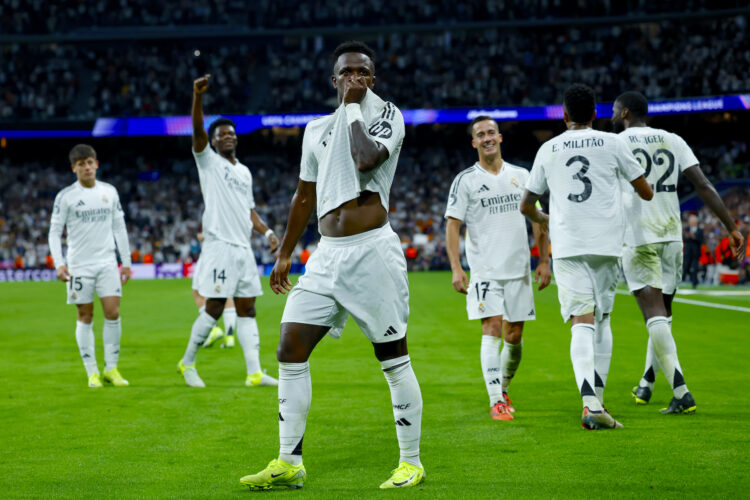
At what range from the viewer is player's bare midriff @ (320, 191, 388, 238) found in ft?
13.8

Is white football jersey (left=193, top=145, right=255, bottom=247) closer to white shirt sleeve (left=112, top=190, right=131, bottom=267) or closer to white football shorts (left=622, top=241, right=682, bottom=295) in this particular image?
white shirt sleeve (left=112, top=190, right=131, bottom=267)

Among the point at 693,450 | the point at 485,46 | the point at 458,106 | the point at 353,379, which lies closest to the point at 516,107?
the point at 458,106

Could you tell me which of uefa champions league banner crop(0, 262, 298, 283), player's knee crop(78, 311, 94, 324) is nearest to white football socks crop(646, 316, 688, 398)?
player's knee crop(78, 311, 94, 324)

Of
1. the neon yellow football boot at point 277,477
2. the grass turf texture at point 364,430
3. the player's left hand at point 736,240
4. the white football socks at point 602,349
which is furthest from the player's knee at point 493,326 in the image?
the neon yellow football boot at point 277,477

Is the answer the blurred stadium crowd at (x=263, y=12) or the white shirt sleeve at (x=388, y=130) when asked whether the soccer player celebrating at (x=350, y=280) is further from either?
the blurred stadium crowd at (x=263, y=12)

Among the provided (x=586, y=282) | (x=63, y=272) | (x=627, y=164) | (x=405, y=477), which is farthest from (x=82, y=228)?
(x=627, y=164)

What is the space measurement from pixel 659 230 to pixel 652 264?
275 millimetres

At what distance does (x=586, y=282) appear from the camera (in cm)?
563

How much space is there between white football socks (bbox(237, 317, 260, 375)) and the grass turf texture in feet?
1.21

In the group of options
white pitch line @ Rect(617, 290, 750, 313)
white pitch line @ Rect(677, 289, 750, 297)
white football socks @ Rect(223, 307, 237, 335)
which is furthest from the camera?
white pitch line @ Rect(677, 289, 750, 297)

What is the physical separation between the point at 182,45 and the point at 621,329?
3644cm

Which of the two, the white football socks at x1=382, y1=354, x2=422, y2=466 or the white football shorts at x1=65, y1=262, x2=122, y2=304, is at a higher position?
the white football shorts at x1=65, y1=262, x2=122, y2=304

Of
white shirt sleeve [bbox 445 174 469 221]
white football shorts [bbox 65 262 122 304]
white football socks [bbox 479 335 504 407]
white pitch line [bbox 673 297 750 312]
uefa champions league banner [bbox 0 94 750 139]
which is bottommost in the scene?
white pitch line [bbox 673 297 750 312]

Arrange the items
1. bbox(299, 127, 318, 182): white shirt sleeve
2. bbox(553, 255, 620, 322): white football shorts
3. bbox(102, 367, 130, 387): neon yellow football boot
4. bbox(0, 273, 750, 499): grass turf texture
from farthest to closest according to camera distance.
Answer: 1. bbox(102, 367, 130, 387): neon yellow football boot
2. bbox(553, 255, 620, 322): white football shorts
3. bbox(299, 127, 318, 182): white shirt sleeve
4. bbox(0, 273, 750, 499): grass turf texture
